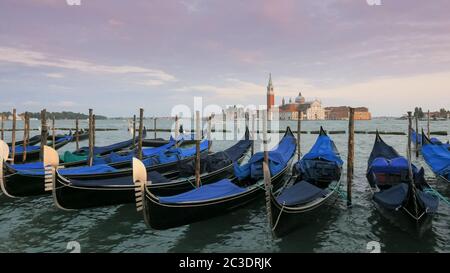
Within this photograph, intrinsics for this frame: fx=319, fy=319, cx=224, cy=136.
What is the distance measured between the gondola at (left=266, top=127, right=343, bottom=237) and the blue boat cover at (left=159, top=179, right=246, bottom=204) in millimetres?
1218

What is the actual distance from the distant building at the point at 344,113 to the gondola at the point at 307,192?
144351 mm

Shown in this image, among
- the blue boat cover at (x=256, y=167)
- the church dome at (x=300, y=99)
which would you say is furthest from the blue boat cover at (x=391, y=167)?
the church dome at (x=300, y=99)

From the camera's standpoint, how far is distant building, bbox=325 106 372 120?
14794 centimetres

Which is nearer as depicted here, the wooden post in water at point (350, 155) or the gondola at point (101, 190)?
the gondola at point (101, 190)

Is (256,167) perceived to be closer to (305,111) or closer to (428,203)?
(428,203)

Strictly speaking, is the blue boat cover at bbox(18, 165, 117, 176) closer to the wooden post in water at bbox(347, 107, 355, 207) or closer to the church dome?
the wooden post in water at bbox(347, 107, 355, 207)

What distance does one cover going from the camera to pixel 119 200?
9023mm

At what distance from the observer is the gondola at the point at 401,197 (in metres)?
6.58

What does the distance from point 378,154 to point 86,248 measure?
1119 cm

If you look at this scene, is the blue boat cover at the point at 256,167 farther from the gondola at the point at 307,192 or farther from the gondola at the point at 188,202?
the gondola at the point at 307,192

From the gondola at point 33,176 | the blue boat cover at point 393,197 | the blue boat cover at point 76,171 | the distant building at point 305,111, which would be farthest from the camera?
the distant building at point 305,111

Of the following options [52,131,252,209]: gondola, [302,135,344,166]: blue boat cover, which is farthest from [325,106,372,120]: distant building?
[52,131,252,209]: gondola
